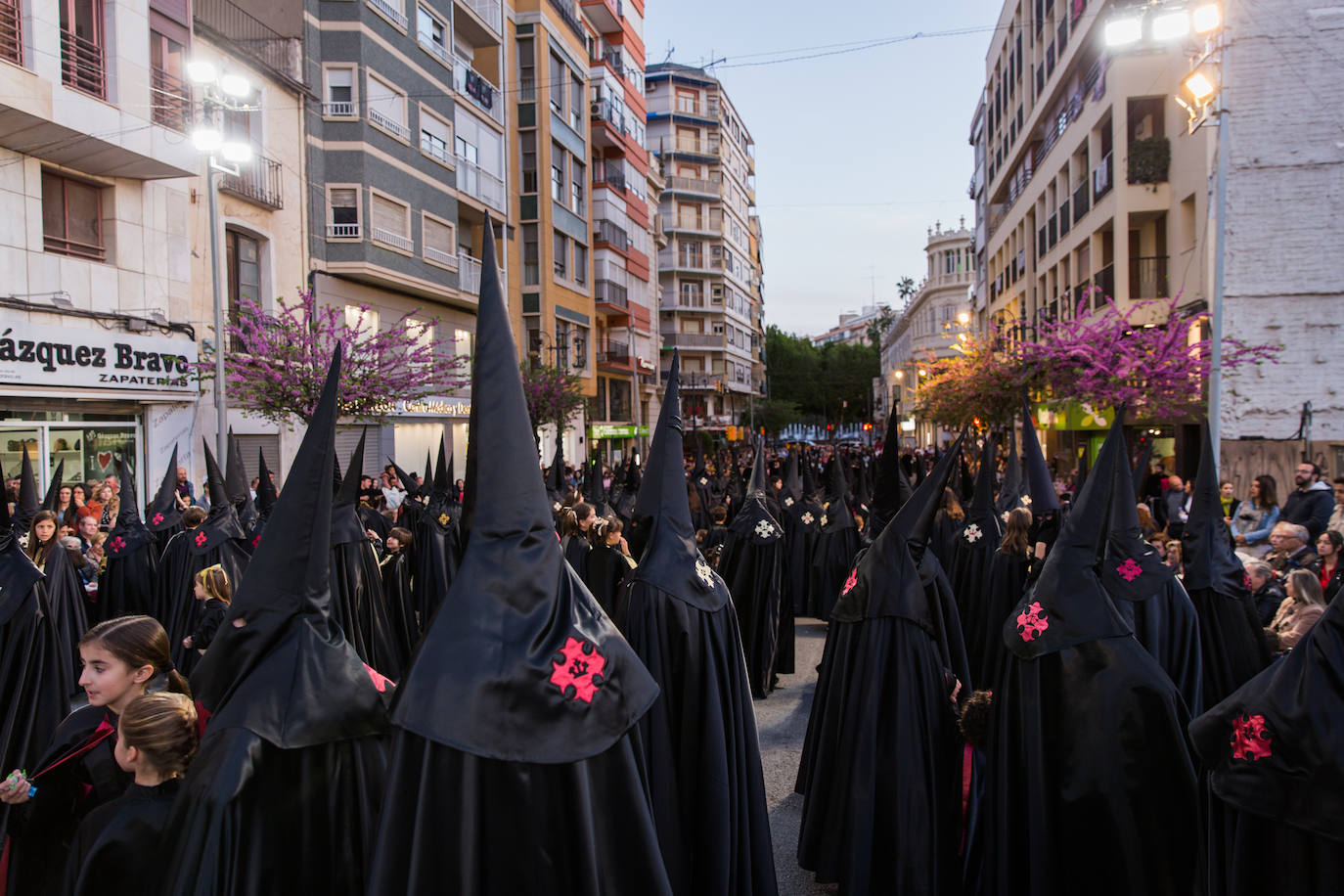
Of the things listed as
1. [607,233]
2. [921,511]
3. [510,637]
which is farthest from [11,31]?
[607,233]

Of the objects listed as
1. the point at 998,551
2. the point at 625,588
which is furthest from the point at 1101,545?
the point at 998,551

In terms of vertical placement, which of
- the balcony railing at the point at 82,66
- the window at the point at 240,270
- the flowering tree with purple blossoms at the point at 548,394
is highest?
the balcony railing at the point at 82,66

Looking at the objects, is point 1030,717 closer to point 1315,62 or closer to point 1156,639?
point 1156,639

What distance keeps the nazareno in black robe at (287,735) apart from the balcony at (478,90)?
27.1 m

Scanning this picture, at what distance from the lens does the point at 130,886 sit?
8.66 ft

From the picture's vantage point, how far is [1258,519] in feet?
35.1

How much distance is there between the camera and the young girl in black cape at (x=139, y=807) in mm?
2633

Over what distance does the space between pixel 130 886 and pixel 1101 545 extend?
3887 mm

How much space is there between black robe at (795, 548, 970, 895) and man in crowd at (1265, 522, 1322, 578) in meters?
5.06

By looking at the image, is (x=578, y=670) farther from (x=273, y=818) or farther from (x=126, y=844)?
(x=126, y=844)

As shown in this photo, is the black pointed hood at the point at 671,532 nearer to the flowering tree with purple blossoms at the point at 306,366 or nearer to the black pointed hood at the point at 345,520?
the black pointed hood at the point at 345,520

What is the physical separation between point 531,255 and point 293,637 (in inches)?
1241

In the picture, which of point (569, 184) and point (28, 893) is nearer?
point (28, 893)

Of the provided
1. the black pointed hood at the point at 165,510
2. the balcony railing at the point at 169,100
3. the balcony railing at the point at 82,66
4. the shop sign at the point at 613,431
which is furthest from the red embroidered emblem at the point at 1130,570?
the shop sign at the point at 613,431
